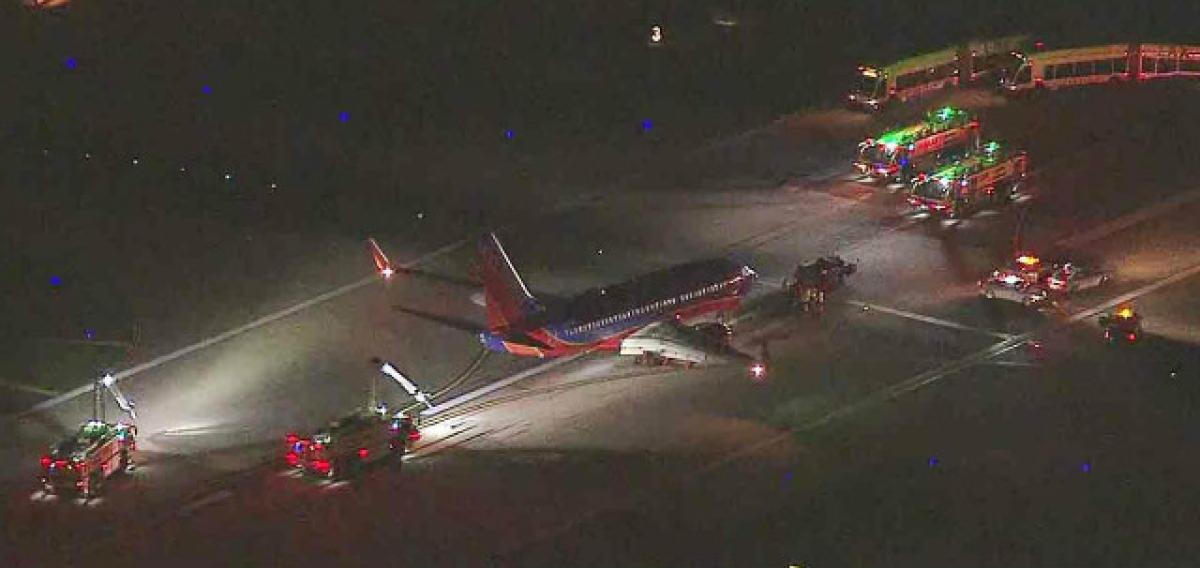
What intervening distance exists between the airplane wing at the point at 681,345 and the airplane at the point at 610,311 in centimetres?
4

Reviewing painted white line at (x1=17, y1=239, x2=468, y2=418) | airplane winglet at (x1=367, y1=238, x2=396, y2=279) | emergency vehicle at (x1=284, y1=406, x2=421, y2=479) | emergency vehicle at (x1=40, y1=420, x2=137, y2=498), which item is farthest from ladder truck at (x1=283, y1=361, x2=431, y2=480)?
airplane winglet at (x1=367, y1=238, x2=396, y2=279)

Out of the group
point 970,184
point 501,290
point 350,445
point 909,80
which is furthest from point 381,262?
point 909,80

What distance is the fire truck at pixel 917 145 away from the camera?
329ft

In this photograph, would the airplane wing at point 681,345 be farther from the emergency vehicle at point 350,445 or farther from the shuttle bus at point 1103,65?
the shuttle bus at point 1103,65

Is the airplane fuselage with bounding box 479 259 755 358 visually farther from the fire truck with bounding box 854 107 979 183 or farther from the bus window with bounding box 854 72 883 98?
the bus window with bounding box 854 72 883 98

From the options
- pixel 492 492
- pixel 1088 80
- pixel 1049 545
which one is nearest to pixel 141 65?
pixel 1088 80

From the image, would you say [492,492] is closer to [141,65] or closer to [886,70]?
[886,70]

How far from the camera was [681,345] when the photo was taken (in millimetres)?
77938

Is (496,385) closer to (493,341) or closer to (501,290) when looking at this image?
(493,341)

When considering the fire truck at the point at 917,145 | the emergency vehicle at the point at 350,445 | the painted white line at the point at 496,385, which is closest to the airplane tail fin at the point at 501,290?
the painted white line at the point at 496,385

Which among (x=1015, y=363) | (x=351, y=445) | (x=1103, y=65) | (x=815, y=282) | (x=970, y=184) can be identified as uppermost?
(x=1103, y=65)

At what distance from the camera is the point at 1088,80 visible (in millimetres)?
116250

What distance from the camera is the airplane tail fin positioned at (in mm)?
76375

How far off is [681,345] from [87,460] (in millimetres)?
21479
